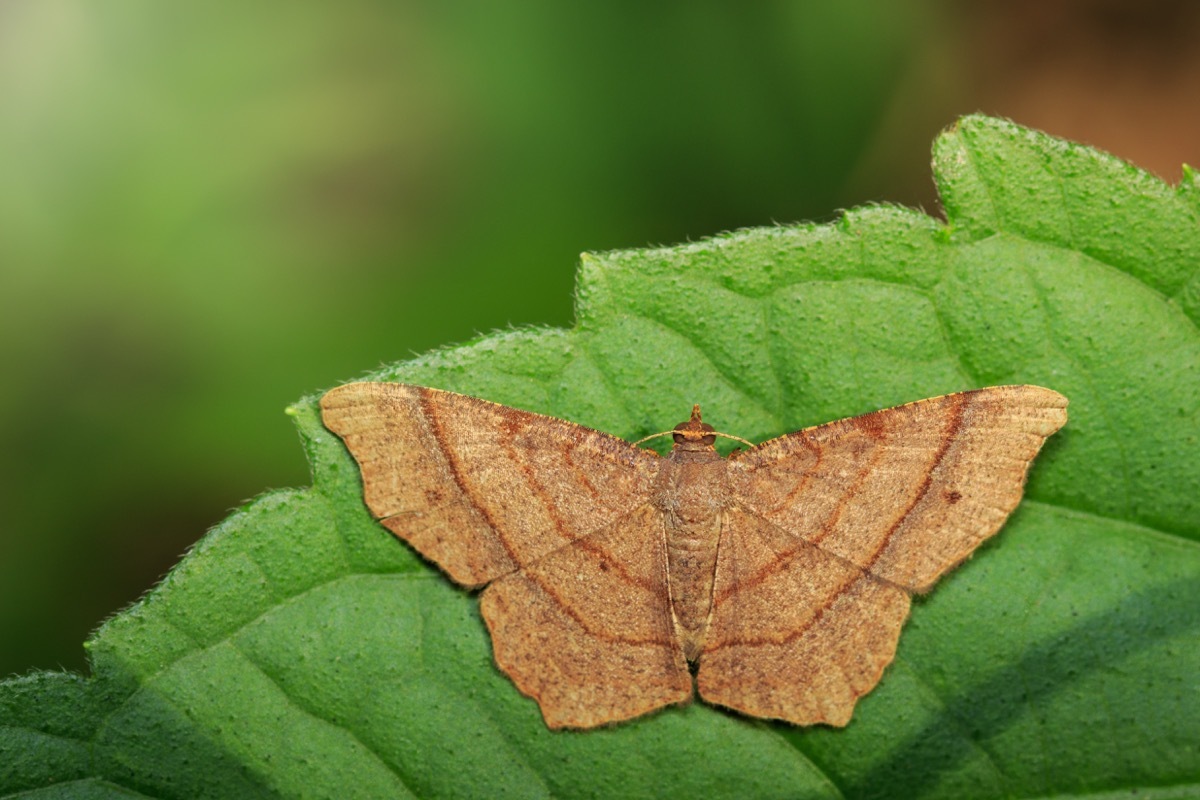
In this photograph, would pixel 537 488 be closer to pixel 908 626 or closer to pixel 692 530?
pixel 692 530

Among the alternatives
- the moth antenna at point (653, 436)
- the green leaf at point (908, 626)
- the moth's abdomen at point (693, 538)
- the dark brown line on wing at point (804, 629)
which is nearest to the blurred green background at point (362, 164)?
the moth antenna at point (653, 436)

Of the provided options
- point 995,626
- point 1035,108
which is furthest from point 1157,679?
point 1035,108

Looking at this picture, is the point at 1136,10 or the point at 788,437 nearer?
the point at 788,437

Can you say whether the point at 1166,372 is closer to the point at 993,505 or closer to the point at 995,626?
the point at 993,505

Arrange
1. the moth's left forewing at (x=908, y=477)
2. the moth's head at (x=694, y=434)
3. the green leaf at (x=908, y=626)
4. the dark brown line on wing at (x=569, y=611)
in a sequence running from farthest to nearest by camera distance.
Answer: the dark brown line on wing at (x=569, y=611) → the moth's head at (x=694, y=434) → the moth's left forewing at (x=908, y=477) → the green leaf at (x=908, y=626)

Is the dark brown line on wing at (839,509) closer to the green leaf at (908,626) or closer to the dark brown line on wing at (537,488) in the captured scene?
the green leaf at (908,626)

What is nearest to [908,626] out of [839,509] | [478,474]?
[839,509]

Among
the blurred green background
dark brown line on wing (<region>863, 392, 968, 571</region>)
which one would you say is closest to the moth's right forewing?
dark brown line on wing (<region>863, 392, 968, 571</region>)
